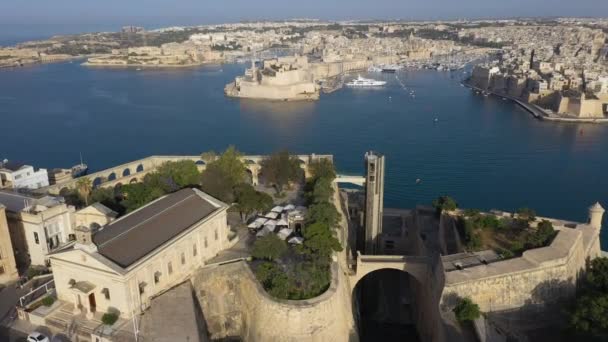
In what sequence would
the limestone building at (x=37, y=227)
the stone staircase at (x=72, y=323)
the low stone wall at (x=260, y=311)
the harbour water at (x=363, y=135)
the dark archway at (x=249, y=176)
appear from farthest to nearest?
1. the harbour water at (x=363, y=135)
2. the dark archway at (x=249, y=176)
3. the limestone building at (x=37, y=227)
4. the low stone wall at (x=260, y=311)
5. the stone staircase at (x=72, y=323)

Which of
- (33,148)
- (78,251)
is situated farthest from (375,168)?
(33,148)

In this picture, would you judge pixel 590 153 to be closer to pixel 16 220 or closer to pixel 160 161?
pixel 160 161

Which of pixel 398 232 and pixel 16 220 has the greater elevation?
pixel 16 220

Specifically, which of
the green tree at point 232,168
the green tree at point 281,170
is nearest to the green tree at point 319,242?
the green tree at point 232,168

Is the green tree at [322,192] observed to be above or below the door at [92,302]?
above

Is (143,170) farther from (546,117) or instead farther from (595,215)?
(546,117)

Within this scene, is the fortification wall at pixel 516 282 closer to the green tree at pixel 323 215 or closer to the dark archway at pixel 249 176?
the green tree at pixel 323 215
